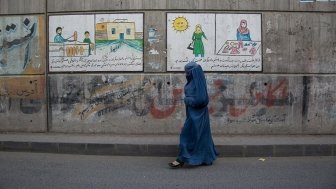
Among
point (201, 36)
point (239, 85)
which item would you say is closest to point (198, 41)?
point (201, 36)

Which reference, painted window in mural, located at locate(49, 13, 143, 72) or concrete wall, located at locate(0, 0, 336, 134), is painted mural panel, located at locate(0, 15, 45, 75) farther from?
concrete wall, located at locate(0, 0, 336, 134)

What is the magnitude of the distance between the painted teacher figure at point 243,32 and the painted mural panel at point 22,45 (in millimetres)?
4260

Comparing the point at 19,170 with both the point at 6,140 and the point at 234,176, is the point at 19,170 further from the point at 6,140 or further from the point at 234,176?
the point at 234,176

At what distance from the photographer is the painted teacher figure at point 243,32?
35.7 ft

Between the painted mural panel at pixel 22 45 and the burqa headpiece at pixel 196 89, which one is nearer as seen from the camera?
the burqa headpiece at pixel 196 89

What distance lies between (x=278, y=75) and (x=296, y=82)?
1.35ft

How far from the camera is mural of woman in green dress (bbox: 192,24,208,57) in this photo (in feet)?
35.5

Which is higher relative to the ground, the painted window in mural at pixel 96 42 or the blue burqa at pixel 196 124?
the painted window in mural at pixel 96 42

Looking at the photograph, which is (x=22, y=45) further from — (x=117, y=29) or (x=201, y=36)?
(x=201, y=36)

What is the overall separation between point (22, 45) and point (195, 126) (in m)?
5.01

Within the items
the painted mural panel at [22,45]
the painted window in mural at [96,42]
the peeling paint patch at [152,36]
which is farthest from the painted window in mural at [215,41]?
the painted mural panel at [22,45]

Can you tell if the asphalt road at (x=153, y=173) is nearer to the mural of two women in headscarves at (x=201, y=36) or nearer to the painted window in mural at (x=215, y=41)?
the painted window in mural at (x=215, y=41)

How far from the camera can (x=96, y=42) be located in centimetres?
1098

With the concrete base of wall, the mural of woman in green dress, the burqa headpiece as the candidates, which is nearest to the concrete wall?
the mural of woman in green dress
